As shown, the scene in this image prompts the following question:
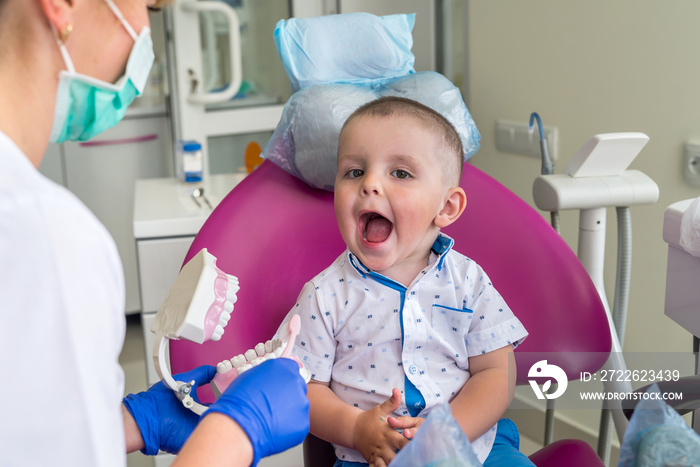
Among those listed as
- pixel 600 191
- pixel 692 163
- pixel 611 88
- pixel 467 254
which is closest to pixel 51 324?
pixel 467 254

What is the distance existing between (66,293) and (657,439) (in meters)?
0.64

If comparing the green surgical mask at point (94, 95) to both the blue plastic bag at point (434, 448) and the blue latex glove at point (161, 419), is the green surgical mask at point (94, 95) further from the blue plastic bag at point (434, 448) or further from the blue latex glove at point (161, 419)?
the blue plastic bag at point (434, 448)

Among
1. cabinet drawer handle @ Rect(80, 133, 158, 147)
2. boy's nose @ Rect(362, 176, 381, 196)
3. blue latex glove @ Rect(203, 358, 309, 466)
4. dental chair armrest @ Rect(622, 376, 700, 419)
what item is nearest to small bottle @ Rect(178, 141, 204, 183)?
cabinet drawer handle @ Rect(80, 133, 158, 147)

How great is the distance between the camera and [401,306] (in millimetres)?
1141

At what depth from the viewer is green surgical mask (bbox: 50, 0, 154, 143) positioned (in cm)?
78

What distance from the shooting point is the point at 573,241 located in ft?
6.87

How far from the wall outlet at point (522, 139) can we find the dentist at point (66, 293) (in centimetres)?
147

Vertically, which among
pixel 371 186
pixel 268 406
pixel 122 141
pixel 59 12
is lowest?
pixel 122 141

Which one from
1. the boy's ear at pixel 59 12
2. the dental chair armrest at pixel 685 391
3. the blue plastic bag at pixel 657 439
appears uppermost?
the boy's ear at pixel 59 12

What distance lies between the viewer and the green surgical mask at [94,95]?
30.7 inches

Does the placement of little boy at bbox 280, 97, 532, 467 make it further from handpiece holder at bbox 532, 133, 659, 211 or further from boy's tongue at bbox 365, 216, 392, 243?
handpiece holder at bbox 532, 133, 659, 211

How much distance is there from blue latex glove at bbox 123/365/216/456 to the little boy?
0.22 metres

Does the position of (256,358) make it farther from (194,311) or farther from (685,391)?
(685,391)

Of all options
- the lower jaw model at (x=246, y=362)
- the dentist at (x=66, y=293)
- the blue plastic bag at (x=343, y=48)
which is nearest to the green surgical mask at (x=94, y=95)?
the dentist at (x=66, y=293)
